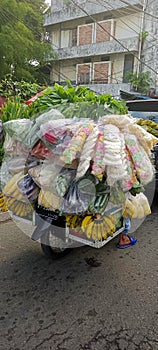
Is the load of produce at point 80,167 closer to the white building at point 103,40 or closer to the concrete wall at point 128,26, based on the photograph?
the white building at point 103,40

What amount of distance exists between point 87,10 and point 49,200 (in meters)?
17.6

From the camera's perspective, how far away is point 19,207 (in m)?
2.25

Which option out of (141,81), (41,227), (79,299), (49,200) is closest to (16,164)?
(49,200)

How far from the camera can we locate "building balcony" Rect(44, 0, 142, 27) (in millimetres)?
14188

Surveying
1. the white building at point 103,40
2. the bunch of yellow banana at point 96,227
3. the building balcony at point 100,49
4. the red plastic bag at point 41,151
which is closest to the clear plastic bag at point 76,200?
the bunch of yellow banana at point 96,227

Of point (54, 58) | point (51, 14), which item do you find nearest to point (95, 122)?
point (54, 58)

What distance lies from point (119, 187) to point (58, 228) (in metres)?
0.68

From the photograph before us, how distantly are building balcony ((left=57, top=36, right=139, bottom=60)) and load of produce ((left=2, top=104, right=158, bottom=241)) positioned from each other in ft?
44.2

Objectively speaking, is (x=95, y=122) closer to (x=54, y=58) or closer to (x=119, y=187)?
(x=119, y=187)

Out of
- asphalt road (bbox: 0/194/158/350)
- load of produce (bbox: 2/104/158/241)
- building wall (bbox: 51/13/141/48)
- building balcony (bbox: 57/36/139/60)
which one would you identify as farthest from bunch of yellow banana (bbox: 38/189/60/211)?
building balcony (bbox: 57/36/139/60)

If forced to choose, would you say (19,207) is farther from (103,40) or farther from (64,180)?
(103,40)

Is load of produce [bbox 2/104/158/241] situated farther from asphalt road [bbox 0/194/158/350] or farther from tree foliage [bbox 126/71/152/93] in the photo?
tree foliage [bbox 126/71/152/93]

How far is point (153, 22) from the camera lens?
13789mm

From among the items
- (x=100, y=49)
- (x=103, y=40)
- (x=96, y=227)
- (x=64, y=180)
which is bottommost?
(x=96, y=227)
